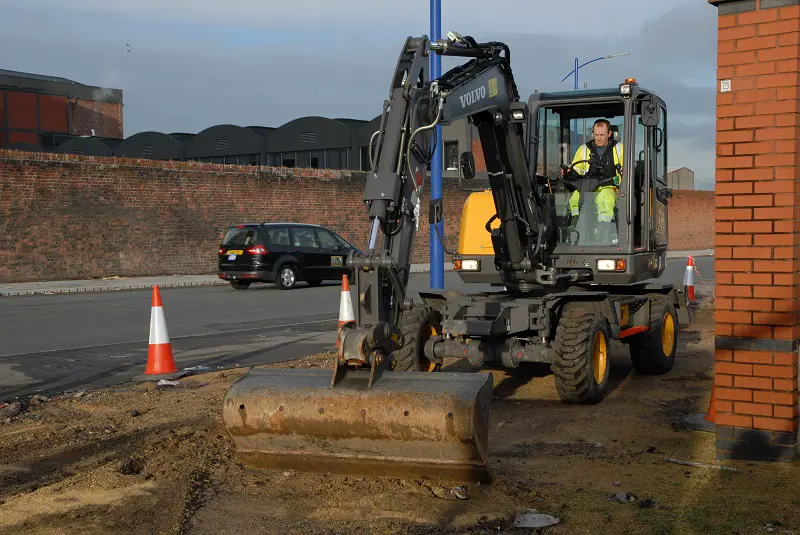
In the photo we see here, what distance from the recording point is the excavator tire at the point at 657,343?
9.98 metres

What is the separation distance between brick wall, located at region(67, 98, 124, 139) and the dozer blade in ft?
195

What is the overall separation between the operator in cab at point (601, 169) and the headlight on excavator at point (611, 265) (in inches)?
16.2

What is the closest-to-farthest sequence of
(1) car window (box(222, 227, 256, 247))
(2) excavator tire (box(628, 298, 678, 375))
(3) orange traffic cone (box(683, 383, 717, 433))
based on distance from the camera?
(3) orange traffic cone (box(683, 383, 717, 433)) → (2) excavator tire (box(628, 298, 678, 375)) → (1) car window (box(222, 227, 256, 247))

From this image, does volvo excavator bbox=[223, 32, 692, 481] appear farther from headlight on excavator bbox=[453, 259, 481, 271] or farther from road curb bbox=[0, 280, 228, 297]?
road curb bbox=[0, 280, 228, 297]

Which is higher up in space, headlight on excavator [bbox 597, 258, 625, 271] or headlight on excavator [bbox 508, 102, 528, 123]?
headlight on excavator [bbox 508, 102, 528, 123]

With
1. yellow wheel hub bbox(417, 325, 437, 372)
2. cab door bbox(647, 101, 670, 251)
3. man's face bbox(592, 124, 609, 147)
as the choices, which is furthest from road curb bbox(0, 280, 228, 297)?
man's face bbox(592, 124, 609, 147)

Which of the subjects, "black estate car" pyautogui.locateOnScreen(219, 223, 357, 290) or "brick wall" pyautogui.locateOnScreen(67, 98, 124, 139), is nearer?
"black estate car" pyautogui.locateOnScreen(219, 223, 357, 290)

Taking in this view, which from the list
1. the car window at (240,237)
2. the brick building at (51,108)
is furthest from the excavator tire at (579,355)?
the brick building at (51,108)

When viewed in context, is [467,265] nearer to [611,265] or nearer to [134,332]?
[611,265]

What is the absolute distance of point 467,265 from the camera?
9.55 meters

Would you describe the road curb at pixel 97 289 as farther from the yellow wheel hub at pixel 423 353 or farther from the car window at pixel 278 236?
the yellow wheel hub at pixel 423 353

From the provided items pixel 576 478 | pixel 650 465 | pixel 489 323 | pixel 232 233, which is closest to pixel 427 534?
pixel 576 478

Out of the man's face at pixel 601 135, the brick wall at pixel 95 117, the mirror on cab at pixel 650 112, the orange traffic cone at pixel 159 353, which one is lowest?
the orange traffic cone at pixel 159 353

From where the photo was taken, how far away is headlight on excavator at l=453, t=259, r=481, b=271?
9516 millimetres
